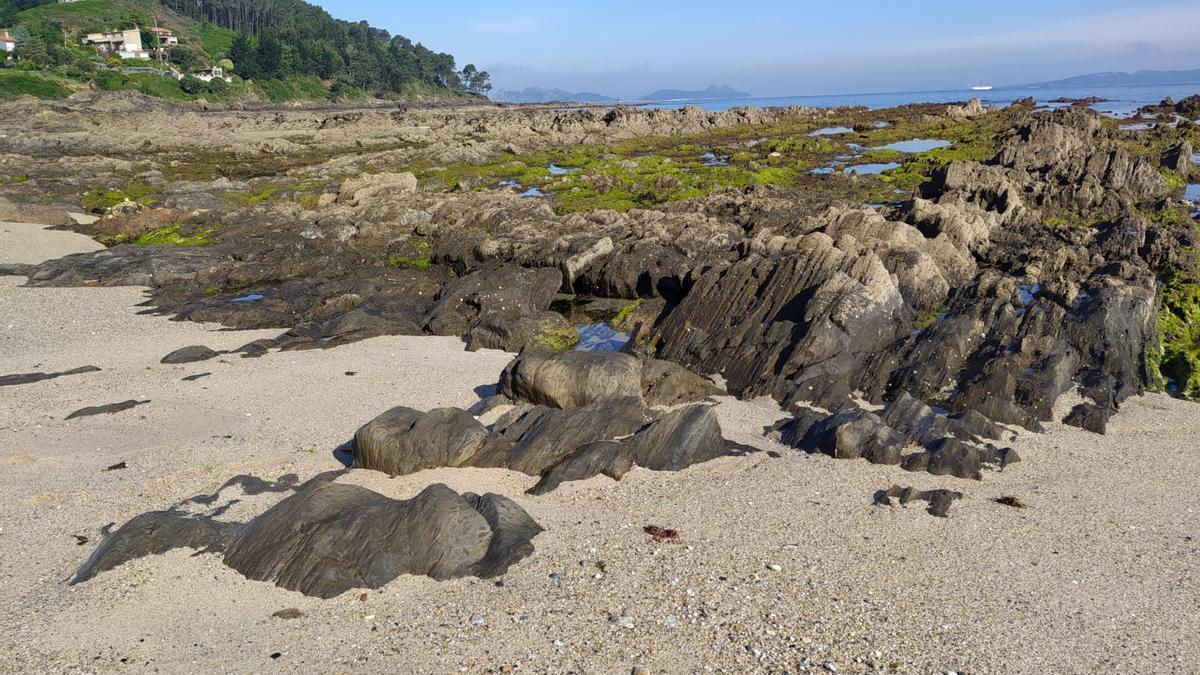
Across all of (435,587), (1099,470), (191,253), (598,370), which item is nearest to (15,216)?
(191,253)

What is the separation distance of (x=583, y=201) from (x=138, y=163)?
4223 centimetres

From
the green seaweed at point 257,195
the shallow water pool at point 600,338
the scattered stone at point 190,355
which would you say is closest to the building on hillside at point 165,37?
the green seaweed at point 257,195

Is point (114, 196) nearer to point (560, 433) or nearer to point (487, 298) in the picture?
point (487, 298)

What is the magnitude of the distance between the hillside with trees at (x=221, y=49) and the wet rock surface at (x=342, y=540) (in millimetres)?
135849

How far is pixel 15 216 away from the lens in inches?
1788

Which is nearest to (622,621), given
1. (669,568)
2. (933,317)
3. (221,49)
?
(669,568)

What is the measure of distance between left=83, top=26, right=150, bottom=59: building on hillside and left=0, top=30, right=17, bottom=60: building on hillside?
15736 mm

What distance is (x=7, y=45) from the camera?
417 feet

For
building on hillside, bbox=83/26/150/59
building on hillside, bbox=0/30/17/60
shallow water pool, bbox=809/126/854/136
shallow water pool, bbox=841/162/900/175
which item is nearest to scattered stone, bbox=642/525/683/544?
shallow water pool, bbox=841/162/900/175

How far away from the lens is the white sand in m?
10.5

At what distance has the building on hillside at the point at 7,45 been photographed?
12477 centimetres

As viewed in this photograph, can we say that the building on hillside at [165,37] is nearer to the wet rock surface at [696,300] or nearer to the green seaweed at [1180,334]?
the wet rock surface at [696,300]

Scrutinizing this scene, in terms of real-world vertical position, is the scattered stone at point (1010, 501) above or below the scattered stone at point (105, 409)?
below

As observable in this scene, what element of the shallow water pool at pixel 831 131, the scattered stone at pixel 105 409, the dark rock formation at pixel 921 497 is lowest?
the dark rock formation at pixel 921 497
